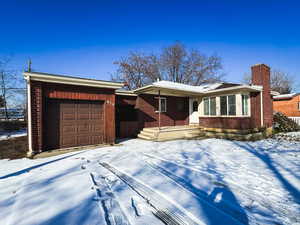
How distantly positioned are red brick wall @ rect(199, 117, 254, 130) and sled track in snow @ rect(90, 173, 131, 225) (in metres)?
8.85

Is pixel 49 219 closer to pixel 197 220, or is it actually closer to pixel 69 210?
pixel 69 210

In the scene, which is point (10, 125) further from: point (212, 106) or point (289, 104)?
point (289, 104)

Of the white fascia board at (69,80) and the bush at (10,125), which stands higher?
the white fascia board at (69,80)

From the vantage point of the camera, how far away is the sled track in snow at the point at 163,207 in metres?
2.12

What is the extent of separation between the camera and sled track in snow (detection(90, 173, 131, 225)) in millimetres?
2140

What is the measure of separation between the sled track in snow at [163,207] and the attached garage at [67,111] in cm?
479

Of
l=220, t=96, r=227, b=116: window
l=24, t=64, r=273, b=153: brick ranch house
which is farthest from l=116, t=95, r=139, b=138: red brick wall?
l=220, t=96, r=227, b=116: window

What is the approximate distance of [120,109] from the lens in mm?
10547

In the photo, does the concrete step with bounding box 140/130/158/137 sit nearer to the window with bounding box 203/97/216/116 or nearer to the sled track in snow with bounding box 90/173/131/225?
the window with bounding box 203/97/216/116

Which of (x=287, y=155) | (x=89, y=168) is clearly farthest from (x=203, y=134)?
(x=89, y=168)

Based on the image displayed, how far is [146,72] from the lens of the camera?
2388cm

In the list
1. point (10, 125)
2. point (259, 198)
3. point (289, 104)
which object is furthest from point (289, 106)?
point (10, 125)

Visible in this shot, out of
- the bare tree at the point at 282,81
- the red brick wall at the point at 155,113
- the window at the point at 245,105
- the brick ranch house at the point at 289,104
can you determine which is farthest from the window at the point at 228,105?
the bare tree at the point at 282,81

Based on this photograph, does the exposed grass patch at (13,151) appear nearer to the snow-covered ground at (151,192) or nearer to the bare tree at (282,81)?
the snow-covered ground at (151,192)
